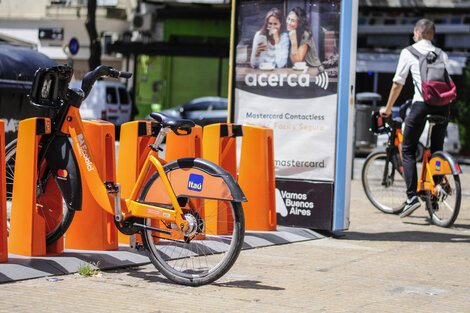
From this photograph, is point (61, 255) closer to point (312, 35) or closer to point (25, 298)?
point (25, 298)

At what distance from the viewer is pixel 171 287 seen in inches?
226

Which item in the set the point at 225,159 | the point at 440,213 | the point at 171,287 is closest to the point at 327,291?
the point at 171,287

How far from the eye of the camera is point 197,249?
622 cm

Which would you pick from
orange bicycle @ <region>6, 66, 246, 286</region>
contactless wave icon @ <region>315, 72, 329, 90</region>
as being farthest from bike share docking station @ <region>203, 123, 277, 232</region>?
orange bicycle @ <region>6, 66, 246, 286</region>

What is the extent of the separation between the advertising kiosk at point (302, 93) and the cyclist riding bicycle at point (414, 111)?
1.15m

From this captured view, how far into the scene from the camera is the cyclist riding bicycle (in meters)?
9.34

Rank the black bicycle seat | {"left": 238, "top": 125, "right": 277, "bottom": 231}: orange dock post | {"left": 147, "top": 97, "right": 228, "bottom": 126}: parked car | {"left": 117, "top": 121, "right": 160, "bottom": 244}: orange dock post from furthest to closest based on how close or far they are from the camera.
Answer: {"left": 147, "top": 97, "right": 228, "bottom": 126}: parked car → the black bicycle seat → {"left": 238, "top": 125, "right": 277, "bottom": 231}: orange dock post → {"left": 117, "top": 121, "right": 160, "bottom": 244}: orange dock post

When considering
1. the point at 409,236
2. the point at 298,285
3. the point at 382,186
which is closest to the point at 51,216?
the point at 298,285

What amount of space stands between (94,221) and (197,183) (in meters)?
1.23

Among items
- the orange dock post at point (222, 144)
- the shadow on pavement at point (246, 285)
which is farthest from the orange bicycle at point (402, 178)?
the shadow on pavement at point (246, 285)

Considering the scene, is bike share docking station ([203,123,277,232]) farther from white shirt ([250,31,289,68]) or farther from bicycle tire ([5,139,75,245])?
bicycle tire ([5,139,75,245])

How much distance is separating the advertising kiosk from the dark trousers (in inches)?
45.6

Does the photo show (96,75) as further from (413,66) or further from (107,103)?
(107,103)

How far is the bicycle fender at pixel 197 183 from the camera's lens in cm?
565
